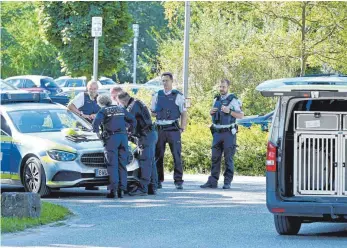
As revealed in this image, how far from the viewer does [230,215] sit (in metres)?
15.8

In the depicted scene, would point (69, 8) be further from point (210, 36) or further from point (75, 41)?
point (210, 36)

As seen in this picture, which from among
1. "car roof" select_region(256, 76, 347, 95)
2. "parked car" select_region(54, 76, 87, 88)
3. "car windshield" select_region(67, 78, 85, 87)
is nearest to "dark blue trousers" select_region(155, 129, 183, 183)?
"car roof" select_region(256, 76, 347, 95)

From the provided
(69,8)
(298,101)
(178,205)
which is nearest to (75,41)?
(69,8)

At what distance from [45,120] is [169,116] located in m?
1.99

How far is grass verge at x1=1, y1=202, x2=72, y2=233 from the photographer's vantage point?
13852 millimetres

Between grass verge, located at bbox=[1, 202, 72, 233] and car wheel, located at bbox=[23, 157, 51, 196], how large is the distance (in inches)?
61.7

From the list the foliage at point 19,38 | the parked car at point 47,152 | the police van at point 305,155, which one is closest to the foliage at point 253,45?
the parked car at point 47,152

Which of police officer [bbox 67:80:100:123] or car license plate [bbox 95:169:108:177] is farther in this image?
police officer [bbox 67:80:100:123]

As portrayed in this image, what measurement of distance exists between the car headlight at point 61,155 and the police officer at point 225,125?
108 inches

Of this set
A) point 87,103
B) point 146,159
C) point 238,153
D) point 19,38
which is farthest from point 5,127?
point 19,38

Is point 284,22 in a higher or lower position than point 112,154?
higher

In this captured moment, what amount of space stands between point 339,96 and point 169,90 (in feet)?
21.7

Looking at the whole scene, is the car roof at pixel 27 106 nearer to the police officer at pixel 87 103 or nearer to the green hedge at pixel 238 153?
the police officer at pixel 87 103

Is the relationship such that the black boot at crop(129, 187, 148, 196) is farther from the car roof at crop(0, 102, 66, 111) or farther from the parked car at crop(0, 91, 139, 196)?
the car roof at crop(0, 102, 66, 111)
